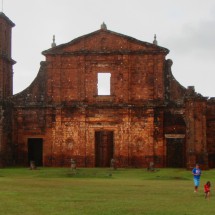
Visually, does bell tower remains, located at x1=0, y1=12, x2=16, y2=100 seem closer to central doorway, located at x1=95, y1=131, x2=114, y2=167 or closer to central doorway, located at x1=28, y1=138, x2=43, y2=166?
central doorway, located at x1=28, y1=138, x2=43, y2=166

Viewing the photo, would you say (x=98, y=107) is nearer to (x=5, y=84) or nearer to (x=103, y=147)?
(x=103, y=147)

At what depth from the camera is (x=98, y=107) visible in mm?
37281

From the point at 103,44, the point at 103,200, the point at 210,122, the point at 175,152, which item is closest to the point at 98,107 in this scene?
the point at 103,44

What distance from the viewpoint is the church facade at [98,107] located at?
36656 millimetres

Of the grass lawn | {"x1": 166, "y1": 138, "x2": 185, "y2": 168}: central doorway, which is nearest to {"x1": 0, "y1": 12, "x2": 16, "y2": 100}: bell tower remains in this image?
{"x1": 166, "y1": 138, "x2": 185, "y2": 168}: central doorway

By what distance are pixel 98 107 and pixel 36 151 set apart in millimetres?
5779

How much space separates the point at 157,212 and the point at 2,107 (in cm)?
2309

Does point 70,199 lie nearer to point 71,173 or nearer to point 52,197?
point 52,197

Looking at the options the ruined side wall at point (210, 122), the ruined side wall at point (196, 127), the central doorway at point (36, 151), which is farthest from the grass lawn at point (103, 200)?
the central doorway at point (36, 151)

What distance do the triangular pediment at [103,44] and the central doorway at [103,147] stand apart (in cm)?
546

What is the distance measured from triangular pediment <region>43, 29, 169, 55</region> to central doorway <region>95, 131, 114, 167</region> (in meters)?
5.46

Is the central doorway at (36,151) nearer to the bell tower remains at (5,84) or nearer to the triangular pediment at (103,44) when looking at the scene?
the bell tower remains at (5,84)

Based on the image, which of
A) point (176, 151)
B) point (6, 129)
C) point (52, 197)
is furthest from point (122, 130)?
point (52, 197)

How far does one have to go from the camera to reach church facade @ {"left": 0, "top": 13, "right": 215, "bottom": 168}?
3666 centimetres
